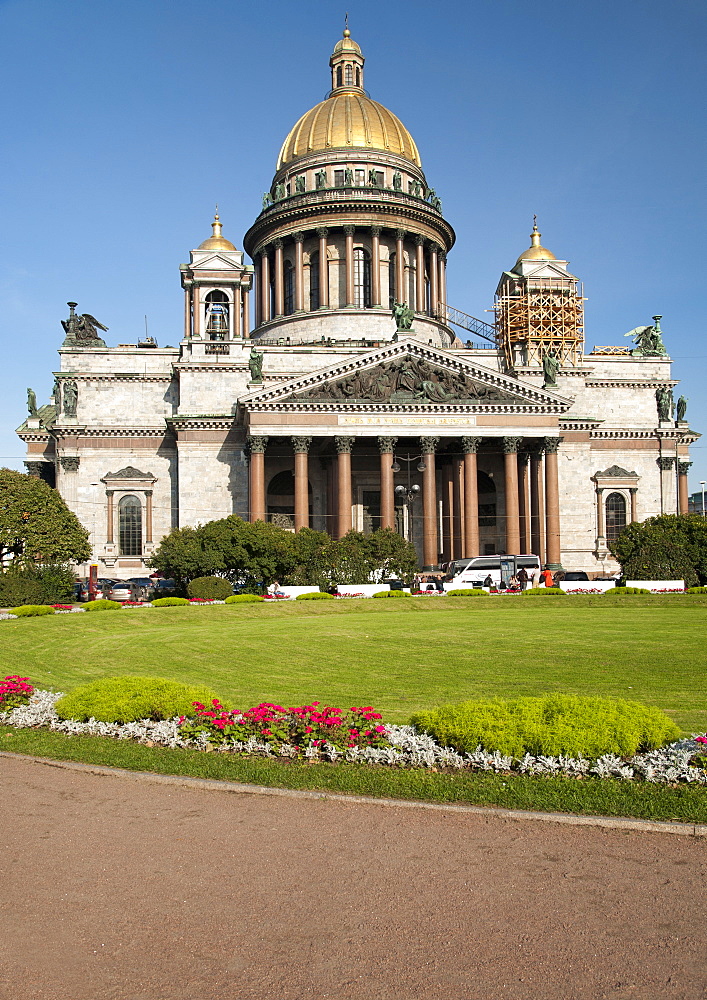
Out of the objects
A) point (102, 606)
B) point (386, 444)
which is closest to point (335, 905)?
point (102, 606)

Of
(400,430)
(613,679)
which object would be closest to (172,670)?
(613,679)

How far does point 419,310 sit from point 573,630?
57.2 m

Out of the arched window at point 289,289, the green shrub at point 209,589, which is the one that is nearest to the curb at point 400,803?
the green shrub at point 209,589

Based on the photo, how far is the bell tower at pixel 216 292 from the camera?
7206 cm

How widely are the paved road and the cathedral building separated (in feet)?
161

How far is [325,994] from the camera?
627 cm

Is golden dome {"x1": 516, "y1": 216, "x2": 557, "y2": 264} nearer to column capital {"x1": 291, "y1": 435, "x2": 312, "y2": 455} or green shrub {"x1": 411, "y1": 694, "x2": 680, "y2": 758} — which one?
column capital {"x1": 291, "y1": 435, "x2": 312, "y2": 455}

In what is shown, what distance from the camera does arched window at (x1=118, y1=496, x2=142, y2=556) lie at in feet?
219

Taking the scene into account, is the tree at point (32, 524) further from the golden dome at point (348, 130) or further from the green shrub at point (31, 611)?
the golden dome at point (348, 130)

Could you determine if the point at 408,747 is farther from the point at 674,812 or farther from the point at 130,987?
the point at 130,987

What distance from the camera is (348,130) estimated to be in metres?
82.0

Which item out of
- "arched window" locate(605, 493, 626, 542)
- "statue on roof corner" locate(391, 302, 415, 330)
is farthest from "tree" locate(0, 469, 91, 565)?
"arched window" locate(605, 493, 626, 542)

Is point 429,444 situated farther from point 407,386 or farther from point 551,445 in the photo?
point 551,445

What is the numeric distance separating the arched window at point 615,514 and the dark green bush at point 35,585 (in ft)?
139
